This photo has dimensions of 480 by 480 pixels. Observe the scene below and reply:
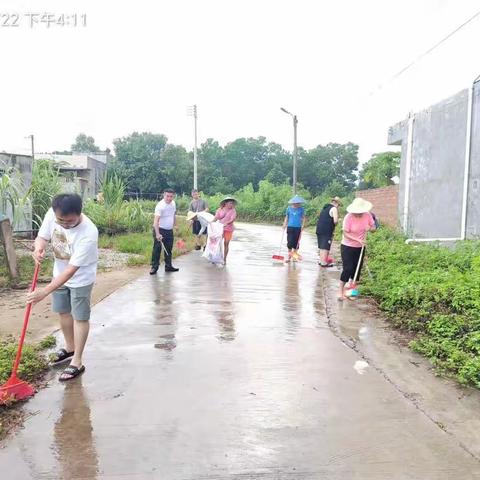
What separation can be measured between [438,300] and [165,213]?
5.01 meters

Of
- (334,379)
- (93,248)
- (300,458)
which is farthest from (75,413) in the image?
(334,379)

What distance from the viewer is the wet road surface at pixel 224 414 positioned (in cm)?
277

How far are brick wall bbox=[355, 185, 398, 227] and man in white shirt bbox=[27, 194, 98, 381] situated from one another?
1036cm

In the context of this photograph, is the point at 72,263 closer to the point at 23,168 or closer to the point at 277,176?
the point at 23,168

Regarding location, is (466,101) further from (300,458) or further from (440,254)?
(300,458)

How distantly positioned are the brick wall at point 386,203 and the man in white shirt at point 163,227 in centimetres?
669

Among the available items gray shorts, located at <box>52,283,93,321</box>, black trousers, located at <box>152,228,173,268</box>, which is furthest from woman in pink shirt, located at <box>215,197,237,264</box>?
gray shorts, located at <box>52,283,93,321</box>

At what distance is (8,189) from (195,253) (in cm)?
471

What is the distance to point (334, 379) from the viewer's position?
4074 millimetres

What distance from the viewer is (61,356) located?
4.35 m

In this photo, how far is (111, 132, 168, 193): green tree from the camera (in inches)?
1756

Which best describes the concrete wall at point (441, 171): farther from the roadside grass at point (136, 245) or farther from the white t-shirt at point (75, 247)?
the white t-shirt at point (75, 247)

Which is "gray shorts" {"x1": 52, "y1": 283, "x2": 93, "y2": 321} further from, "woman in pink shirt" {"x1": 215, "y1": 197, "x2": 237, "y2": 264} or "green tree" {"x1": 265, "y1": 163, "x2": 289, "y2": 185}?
"green tree" {"x1": 265, "y1": 163, "x2": 289, "y2": 185}

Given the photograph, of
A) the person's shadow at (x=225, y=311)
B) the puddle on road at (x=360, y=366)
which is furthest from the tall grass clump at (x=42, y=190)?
the puddle on road at (x=360, y=366)
